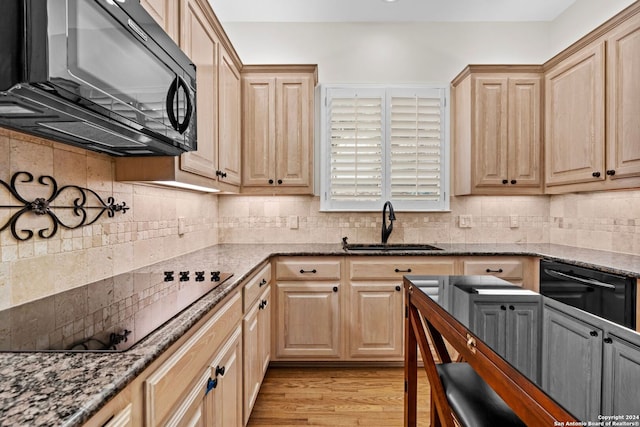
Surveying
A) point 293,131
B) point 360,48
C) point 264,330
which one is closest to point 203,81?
point 293,131

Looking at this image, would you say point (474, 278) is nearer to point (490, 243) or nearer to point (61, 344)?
point (61, 344)

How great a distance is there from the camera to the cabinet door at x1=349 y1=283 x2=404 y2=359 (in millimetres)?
2586

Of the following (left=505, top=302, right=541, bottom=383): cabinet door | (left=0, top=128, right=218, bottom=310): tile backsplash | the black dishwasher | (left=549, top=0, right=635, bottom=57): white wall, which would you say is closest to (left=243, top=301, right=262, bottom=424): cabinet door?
(left=0, top=128, right=218, bottom=310): tile backsplash

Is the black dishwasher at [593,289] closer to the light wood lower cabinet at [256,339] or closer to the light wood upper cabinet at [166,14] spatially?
the light wood lower cabinet at [256,339]

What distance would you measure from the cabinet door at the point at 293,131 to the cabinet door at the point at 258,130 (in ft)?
0.17

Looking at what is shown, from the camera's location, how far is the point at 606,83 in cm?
227

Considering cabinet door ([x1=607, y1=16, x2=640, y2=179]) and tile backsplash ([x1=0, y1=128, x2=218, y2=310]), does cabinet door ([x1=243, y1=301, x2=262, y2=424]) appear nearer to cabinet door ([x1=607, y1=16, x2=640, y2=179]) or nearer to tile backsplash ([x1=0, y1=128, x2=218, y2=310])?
tile backsplash ([x1=0, y1=128, x2=218, y2=310])

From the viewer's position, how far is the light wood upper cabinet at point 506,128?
2820mm

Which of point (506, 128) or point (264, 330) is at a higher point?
point (506, 128)

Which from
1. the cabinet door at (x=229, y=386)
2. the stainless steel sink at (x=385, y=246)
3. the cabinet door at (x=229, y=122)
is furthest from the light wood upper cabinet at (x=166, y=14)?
the stainless steel sink at (x=385, y=246)

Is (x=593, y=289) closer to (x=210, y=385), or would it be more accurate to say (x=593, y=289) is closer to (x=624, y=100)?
(x=624, y=100)

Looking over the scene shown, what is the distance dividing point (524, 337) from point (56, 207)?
5.32ft

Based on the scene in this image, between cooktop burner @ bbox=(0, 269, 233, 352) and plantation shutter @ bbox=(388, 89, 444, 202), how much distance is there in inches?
82.3

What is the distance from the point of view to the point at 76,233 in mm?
1366
